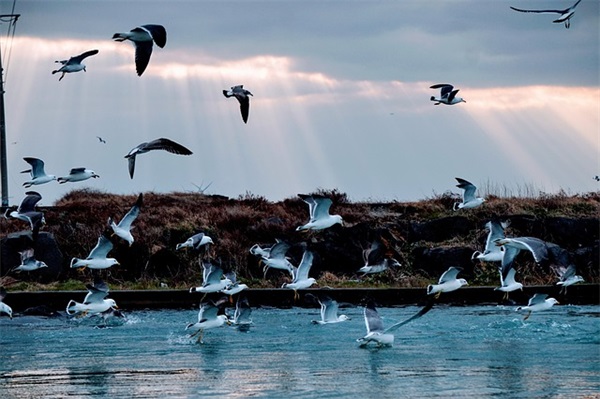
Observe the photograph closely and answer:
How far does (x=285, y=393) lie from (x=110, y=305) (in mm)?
6950

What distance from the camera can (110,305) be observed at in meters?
22.9

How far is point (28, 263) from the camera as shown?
26750 mm

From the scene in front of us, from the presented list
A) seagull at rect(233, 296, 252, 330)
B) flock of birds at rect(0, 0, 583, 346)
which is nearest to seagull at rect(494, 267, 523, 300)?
flock of birds at rect(0, 0, 583, 346)

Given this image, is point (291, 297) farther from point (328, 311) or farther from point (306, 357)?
point (306, 357)

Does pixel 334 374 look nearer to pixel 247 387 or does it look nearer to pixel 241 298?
A: pixel 247 387

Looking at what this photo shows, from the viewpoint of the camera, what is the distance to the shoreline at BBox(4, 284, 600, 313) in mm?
26141

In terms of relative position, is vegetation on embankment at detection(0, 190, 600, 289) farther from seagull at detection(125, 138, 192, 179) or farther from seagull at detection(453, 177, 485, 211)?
seagull at detection(125, 138, 192, 179)

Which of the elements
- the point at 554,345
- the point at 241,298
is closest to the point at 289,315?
the point at 241,298

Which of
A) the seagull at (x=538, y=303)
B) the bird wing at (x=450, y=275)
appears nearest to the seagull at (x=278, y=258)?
the bird wing at (x=450, y=275)

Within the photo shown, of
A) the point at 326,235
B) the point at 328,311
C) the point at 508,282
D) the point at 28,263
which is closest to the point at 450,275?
the point at 508,282

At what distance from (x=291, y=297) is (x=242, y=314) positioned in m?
3.43

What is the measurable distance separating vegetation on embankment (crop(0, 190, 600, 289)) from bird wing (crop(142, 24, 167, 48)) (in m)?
10.8

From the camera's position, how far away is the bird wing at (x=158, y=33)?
18438mm

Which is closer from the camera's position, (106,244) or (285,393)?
Result: (285,393)
